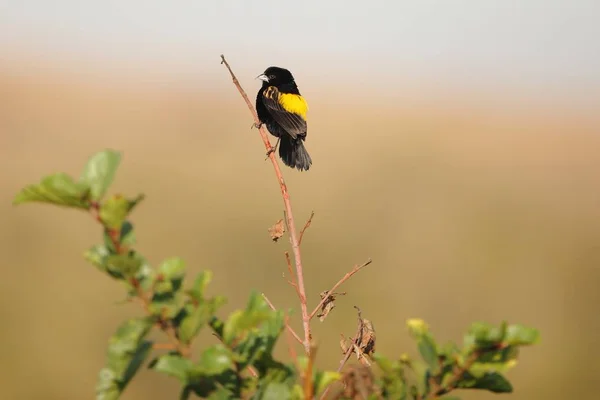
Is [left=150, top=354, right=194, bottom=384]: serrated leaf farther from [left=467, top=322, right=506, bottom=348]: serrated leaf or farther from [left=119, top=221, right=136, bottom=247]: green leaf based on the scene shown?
[left=467, top=322, right=506, bottom=348]: serrated leaf

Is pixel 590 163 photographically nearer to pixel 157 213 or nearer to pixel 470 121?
pixel 470 121

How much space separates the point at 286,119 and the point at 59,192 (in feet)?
21.5

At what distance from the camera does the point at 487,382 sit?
1461mm

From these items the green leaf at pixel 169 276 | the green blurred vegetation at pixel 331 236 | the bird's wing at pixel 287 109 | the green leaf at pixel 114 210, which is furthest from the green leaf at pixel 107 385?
the green blurred vegetation at pixel 331 236

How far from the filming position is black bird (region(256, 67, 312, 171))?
7738 mm

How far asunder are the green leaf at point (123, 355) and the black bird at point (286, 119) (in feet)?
20.3

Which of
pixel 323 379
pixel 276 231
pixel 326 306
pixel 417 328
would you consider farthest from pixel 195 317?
pixel 276 231

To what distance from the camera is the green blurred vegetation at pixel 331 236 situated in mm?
19375

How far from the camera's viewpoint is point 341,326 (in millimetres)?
19844

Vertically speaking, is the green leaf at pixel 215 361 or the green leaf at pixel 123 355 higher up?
the green leaf at pixel 215 361

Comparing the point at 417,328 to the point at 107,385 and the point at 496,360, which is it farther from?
the point at 107,385

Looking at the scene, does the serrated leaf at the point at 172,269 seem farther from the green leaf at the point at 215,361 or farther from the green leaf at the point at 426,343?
the green leaf at the point at 426,343

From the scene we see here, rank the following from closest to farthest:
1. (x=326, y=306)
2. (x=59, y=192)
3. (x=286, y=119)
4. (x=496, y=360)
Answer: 1. (x=59, y=192)
2. (x=496, y=360)
3. (x=326, y=306)
4. (x=286, y=119)

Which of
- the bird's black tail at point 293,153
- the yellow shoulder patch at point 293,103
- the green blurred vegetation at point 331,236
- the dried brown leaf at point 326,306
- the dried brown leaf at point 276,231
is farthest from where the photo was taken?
the green blurred vegetation at point 331,236
